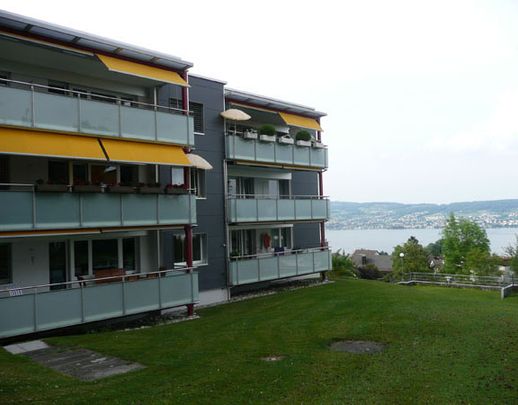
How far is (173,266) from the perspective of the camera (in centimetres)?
2248

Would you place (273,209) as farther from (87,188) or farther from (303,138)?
(87,188)

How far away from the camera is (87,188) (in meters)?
16.7

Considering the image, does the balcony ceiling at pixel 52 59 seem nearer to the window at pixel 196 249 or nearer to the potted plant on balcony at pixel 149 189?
the potted plant on balcony at pixel 149 189

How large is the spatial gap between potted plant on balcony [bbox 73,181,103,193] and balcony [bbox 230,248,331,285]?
30.2ft

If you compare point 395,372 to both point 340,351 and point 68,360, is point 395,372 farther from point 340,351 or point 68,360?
point 68,360

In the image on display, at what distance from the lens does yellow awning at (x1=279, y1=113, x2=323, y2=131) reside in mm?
28922

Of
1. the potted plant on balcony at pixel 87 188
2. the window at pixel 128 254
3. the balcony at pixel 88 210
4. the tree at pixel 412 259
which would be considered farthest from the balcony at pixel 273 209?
the tree at pixel 412 259

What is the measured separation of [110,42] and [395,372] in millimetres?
14400

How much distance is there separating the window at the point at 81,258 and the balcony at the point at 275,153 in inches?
351

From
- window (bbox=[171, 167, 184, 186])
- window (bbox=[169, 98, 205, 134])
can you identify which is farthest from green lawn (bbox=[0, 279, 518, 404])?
window (bbox=[169, 98, 205, 134])

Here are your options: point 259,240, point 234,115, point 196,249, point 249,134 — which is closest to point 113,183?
point 196,249

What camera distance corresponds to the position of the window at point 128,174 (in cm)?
2046

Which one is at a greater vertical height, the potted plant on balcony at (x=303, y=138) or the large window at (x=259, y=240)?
the potted plant on balcony at (x=303, y=138)

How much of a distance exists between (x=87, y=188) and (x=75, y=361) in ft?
20.0
